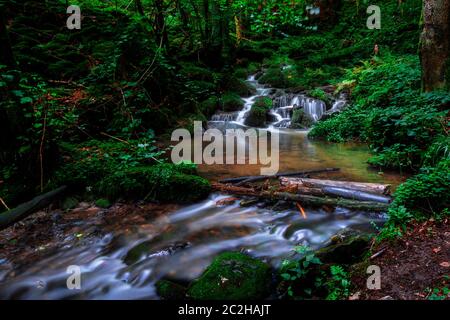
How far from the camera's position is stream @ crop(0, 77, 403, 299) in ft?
11.8

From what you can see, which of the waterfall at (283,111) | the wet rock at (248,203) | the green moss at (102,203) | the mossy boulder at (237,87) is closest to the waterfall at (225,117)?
the waterfall at (283,111)

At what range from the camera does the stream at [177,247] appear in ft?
11.8

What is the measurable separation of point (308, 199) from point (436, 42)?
18.5ft

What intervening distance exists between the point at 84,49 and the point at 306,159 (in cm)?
882

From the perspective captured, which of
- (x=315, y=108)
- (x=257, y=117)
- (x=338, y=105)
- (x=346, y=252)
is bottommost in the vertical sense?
(x=346, y=252)

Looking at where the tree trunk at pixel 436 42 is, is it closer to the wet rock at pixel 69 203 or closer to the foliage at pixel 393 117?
the foliage at pixel 393 117

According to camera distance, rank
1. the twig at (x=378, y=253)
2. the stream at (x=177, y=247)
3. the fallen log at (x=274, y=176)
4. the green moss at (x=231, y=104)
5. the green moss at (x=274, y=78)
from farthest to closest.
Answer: the green moss at (x=274, y=78) → the green moss at (x=231, y=104) → the fallen log at (x=274, y=176) → the stream at (x=177, y=247) → the twig at (x=378, y=253)

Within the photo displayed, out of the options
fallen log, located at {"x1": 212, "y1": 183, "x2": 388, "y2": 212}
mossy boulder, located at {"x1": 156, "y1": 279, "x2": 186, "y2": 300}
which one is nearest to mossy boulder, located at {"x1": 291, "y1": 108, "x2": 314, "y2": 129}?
fallen log, located at {"x1": 212, "y1": 183, "x2": 388, "y2": 212}

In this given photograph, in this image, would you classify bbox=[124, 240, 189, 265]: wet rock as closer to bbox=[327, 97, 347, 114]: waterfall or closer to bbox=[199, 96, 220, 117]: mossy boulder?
bbox=[199, 96, 220, 117]: mossy boulder

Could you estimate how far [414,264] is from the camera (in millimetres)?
3035

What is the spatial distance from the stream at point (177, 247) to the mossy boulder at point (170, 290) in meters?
0.09

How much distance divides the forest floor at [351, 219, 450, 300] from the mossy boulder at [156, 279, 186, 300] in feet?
5.55

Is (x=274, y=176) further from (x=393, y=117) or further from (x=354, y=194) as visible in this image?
(x=393, y=117)

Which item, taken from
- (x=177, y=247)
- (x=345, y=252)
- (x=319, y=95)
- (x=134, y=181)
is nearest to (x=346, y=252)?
(x=345, y=252)
